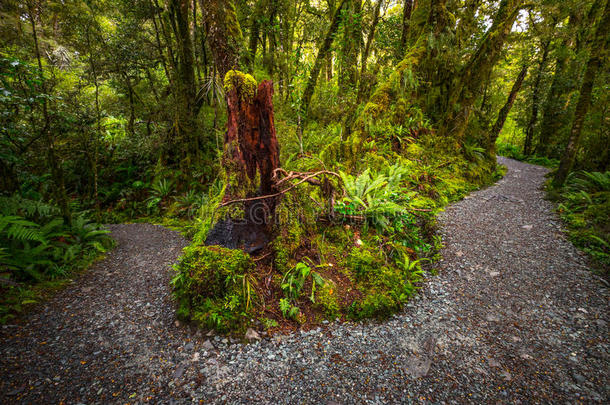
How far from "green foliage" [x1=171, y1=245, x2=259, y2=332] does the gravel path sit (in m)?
0.21

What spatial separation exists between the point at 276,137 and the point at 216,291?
2.19 metres

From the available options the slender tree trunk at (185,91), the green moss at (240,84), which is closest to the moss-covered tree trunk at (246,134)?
the green moss at (240,84)

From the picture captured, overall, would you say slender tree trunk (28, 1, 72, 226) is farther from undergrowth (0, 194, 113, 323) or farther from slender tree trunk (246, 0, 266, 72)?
slender tree trunk (246, 0, 266, 72)

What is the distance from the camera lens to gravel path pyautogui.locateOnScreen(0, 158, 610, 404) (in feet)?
6.87

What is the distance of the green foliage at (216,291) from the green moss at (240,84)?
83.5 inches

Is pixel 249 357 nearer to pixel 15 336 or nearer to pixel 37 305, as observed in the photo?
pixel 15 336

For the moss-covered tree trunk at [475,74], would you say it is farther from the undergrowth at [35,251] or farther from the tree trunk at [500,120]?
the undergrowth at [35,251]

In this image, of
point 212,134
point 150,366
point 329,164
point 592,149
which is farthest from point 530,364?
point 212,134

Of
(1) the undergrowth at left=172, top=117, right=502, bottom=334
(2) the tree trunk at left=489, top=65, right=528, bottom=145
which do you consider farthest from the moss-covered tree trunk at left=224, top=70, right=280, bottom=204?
(2) the tree trunk at left=489, top=65, right=528, bottom=145

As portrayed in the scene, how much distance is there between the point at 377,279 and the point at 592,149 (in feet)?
28.7

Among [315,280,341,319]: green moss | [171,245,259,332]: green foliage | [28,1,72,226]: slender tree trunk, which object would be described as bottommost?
[315,280,341,319]: green moss

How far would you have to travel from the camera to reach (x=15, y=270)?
3.43 m

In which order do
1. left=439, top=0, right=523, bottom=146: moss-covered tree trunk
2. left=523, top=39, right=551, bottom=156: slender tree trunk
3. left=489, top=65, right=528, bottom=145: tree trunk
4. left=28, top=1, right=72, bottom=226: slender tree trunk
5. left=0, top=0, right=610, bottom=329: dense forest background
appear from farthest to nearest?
left=523, top=39, right=551, bottom=156: slender tree trunk < left=489, top=65, right=528, bottom=145: tree trunk < left=439, top=0, right=523, bottom=146: moss-covered tree trunk < left=28, top=1, right=72, bottom=226: slender tree trunk < left=0, top=0, right=610, bottom=329: dense forest background

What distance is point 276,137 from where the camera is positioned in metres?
3.26
